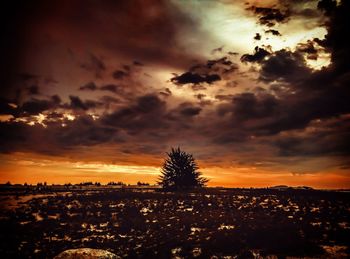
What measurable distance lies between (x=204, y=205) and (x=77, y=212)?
1281 cm

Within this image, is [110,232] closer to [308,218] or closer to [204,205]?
[204,205]

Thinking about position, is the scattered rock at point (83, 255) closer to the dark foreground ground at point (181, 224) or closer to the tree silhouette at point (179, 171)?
the dark foreground ground at point (181, 224)

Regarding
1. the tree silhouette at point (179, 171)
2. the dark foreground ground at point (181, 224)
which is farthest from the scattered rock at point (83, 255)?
the tree silhouette at point (179, 171)

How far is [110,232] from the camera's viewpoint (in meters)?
25.7

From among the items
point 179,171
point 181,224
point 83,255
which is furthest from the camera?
point 179,171

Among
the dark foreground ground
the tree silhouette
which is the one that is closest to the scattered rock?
the dark foreground ground

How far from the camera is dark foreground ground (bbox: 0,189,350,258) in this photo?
21.0 m

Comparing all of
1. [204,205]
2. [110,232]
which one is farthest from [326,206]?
[110,232]

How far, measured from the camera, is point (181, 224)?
90.6ft

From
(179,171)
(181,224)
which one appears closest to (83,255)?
(181,224)

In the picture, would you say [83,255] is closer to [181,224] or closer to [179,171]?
[181,224]

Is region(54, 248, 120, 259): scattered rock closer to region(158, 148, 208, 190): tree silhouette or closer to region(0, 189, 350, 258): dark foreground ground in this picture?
region(0, 189, 350, 258): dark foreground ground

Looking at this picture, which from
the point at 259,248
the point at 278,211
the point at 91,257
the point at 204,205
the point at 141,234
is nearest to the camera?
the point at 91,257

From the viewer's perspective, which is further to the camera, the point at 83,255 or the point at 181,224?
the point at 181,224
